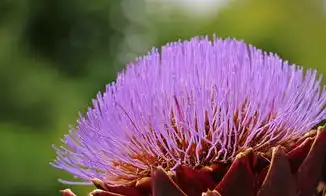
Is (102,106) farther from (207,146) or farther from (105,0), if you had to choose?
(105,0)

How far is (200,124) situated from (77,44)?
23.4ft

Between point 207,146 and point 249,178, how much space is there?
0.48ft

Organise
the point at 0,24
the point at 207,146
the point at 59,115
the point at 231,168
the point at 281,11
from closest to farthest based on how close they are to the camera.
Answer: the point at 231,168, the point at 207,146, the point at 59,115, the point at 0,24, the point at 281,11

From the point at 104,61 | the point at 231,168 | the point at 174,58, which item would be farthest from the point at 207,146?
the point at 104,61

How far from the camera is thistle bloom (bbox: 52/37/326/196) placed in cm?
166

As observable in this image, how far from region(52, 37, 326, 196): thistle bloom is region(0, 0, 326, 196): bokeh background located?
3620 mm

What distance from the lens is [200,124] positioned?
1701 millimetres

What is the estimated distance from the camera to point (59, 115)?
658 cm

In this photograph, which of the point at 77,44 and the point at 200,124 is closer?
the point at 200,124

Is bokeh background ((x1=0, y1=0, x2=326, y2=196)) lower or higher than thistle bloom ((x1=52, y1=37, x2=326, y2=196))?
higher

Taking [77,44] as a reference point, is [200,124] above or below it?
below

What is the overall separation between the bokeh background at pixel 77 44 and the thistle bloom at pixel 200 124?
11.9 feet

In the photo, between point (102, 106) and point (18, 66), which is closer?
point (102, 106)

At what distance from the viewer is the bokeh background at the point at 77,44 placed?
603 centimetres
